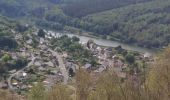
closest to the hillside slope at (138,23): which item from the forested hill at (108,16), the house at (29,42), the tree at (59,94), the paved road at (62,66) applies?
the forested hill at (108,16)

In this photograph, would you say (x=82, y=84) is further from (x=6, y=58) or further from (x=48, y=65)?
(x=48, y=65)

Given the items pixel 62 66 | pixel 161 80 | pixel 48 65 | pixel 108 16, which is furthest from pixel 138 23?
pixel 161 80

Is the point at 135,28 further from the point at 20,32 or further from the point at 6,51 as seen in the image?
the point at 6,51

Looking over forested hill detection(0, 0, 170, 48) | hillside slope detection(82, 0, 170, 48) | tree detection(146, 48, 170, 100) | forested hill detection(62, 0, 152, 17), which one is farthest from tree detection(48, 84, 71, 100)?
forested hill detection(62, 0, 152, 17)

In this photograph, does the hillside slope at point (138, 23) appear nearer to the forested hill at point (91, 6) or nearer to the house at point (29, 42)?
the forested hill at point (91, 6)

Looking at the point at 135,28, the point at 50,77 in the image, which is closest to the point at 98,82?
the point at 50,77
